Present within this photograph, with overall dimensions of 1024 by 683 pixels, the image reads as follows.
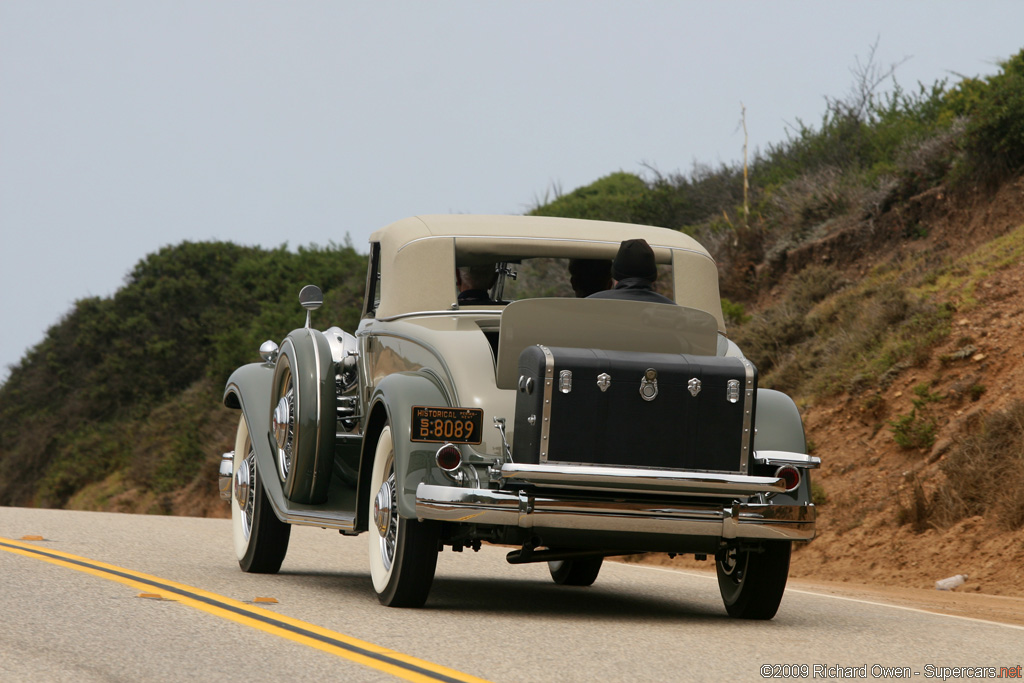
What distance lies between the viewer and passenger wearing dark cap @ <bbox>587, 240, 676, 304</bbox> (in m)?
7.48

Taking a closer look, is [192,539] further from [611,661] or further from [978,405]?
[978,405]

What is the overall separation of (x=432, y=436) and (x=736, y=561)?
222 cm

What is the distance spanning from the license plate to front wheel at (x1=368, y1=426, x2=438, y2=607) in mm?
469

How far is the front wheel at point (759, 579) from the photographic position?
24.4 ft

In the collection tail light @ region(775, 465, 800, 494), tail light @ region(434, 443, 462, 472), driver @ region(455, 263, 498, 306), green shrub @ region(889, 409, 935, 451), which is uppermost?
→ driver @ region(455, 263, 498, 306)

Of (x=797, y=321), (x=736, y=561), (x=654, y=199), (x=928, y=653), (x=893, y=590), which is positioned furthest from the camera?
(x=654, y=199)

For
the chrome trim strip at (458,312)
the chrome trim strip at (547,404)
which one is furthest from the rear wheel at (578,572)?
the chrome trim strip at (547,404)

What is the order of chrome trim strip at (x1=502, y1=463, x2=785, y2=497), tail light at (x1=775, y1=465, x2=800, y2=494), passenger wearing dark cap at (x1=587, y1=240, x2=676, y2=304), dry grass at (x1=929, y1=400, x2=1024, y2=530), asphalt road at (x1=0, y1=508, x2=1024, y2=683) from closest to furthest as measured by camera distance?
asphalt road at (x1=0, y1=508, x2=1024, y2=683)
chrome trim strip at (x1=502, y1=463, x2=785, y2=497)
tail light at (x1=775, y1=465, x2=800, y2=494)
passenger wearing dark cap at (x1=587, y1=240, x2=676, y2=304)
dry grass at (x1=929, y1=400, x2=1024, y2=530)

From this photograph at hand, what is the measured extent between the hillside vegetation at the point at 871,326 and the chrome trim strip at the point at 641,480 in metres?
5.57

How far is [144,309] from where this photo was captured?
132 ft

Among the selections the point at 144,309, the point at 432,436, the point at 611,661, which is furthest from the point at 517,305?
the point at 144,309

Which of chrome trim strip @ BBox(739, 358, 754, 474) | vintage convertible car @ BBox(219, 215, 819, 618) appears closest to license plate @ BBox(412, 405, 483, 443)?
vintage convertible car @ BBox(219, 215, 819, 618)

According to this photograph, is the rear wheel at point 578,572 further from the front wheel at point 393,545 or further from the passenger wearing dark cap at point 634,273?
the passenger wearing dark cap at point 634,273

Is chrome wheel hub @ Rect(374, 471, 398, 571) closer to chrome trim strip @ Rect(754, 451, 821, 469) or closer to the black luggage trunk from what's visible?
the black luggage trunk
